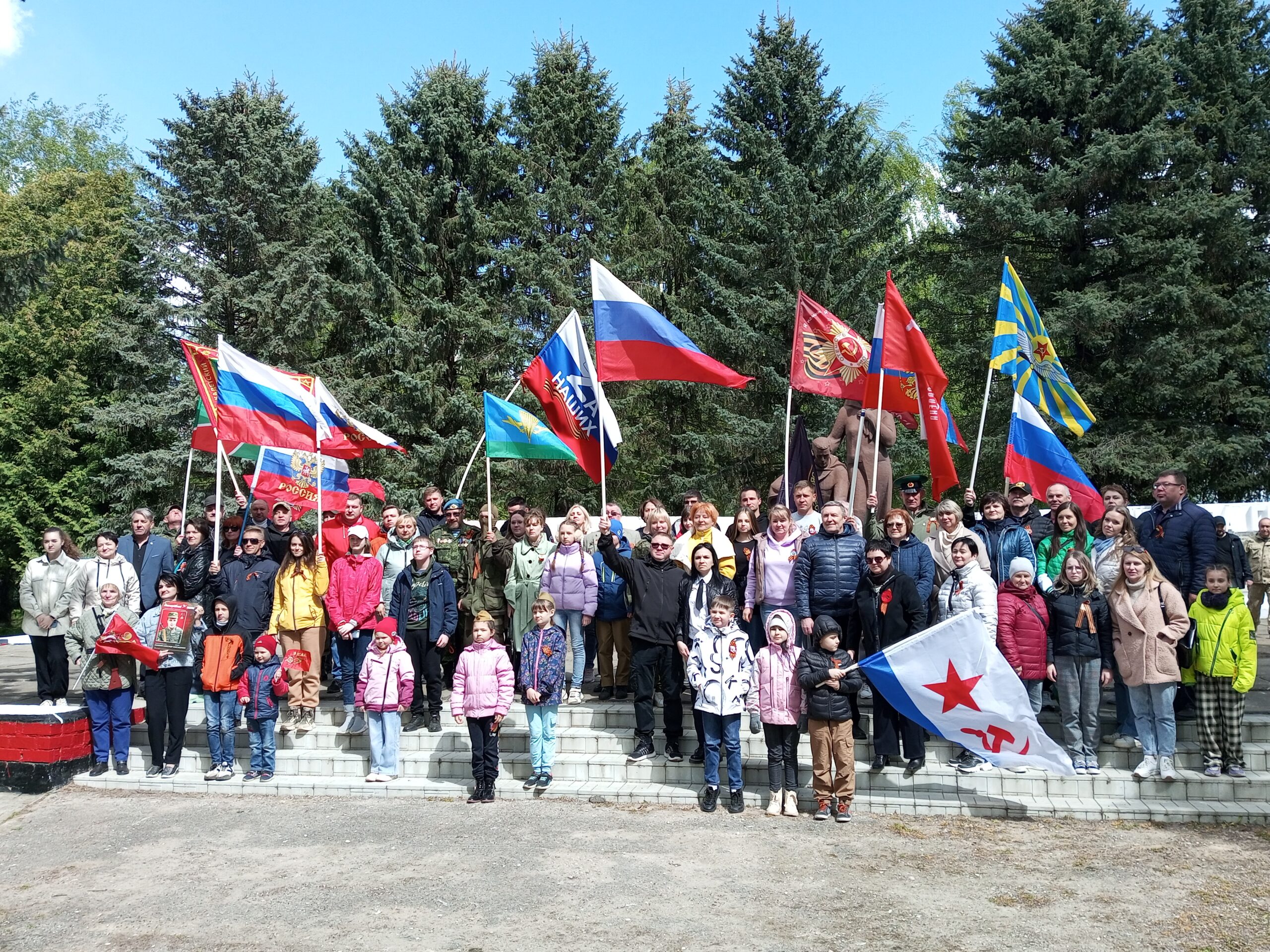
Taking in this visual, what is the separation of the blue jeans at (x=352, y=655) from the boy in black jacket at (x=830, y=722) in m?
4.22

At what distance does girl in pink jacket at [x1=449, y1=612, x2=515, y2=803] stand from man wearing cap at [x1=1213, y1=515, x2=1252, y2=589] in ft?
21.1

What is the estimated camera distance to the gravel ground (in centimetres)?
547

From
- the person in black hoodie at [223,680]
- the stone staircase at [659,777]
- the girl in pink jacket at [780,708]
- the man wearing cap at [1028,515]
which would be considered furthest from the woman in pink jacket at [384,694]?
the man wearing cap at [1028,515]

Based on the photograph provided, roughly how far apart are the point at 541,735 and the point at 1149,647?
485cm

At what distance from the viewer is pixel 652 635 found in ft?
28.4

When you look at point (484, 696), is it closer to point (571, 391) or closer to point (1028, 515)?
point (571, 391)

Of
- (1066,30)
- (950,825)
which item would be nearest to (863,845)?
(950,825)

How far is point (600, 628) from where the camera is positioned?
9859 mm

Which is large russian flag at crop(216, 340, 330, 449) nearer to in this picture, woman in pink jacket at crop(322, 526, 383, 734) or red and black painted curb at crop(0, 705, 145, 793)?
woman in pink jacket at crop(322, 526, 383, 734)

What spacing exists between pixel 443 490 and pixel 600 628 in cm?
1341

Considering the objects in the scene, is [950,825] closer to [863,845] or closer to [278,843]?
[863,845]

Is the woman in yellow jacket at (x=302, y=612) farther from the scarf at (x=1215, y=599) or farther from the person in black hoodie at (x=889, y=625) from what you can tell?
the scarf at (x=1215, y=599)

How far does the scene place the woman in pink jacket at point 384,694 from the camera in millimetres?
8531

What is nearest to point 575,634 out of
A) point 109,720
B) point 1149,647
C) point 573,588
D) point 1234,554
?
point 573,588
